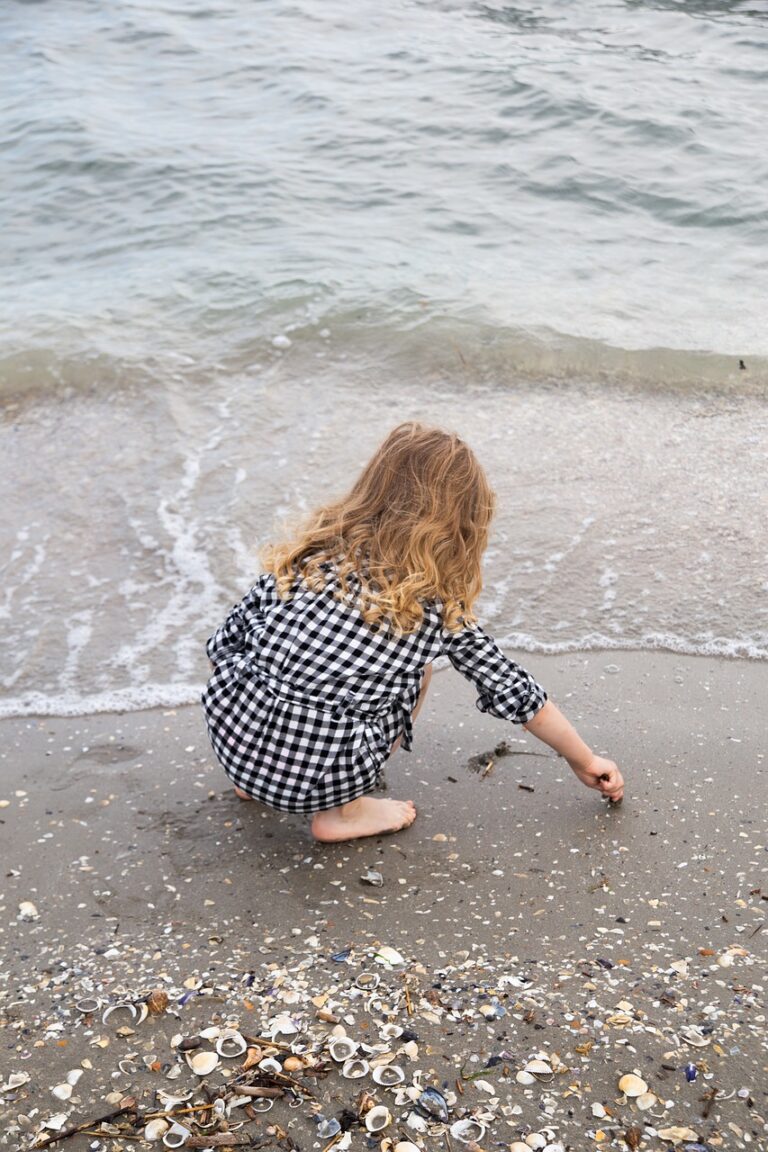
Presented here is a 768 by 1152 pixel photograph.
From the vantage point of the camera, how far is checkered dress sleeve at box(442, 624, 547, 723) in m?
2.78

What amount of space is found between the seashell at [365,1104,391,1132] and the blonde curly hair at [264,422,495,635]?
1107 millimetres

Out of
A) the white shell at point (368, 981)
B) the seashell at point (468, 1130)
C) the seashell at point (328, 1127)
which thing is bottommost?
the white shell at point (368, 981)

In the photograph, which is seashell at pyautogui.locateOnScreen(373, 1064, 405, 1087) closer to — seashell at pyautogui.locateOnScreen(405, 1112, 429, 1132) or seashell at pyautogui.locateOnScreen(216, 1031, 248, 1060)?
seashell at pyautogui.locateOnScreen(405, 1112, 429, 1132)

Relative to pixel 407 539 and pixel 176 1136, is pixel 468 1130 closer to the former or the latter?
pixel 176 1136

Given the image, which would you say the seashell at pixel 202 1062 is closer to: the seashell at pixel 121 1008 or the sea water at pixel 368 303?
the seashell at pixel 121 1008

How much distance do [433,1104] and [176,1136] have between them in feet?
1.49

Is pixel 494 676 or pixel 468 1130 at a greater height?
pixel 494 676

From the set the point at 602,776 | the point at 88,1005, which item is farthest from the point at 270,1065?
the point at 602,776

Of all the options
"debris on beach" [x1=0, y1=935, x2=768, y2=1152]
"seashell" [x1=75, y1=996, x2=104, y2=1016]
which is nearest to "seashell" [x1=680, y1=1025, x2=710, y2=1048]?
"debris on beach" [x1=0, y1=935, x2=768, y2=1152]

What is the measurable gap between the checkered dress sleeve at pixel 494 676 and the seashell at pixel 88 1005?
1.14 meters

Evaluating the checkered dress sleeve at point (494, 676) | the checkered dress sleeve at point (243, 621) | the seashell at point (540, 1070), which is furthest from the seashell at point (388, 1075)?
the checkered dress sleeve at point (243, 621)

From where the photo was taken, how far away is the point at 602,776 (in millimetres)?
2891

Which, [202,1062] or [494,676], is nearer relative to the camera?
[202,1062]

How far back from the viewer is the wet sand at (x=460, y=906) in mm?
2025
